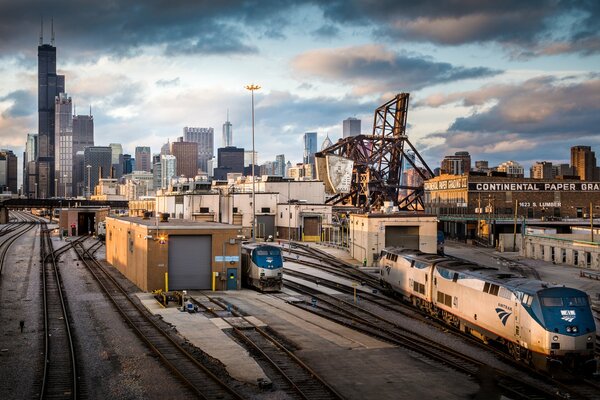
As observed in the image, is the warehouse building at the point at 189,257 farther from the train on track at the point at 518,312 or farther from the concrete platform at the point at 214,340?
the train on track at the point at 518,312

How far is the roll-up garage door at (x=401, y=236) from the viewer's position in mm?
59812

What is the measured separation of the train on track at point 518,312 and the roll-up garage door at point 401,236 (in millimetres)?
26683

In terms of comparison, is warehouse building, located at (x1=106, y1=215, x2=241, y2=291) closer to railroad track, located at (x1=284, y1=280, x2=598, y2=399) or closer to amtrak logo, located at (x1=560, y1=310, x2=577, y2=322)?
railroad track, located at (x1=284, y1=280, x2=598, y2=399)

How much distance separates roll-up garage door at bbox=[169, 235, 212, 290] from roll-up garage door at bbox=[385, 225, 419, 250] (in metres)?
24.3

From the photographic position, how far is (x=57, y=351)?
81.7ft

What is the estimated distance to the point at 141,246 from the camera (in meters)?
41.4

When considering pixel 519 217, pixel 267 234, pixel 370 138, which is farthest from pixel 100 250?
→ pixel 370 138

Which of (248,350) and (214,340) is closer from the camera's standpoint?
(248,350)

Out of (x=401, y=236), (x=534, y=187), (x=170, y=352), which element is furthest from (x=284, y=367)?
(x=534, y=187)

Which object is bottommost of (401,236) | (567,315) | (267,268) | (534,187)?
(267,268)

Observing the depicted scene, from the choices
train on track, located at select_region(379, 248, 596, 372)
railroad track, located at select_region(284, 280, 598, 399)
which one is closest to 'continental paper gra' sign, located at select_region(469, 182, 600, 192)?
railroad track, located at select_region(284, 280, 598, 399)

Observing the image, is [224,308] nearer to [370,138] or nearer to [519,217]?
[519,217]

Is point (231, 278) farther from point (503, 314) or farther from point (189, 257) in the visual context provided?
point (503, 314)

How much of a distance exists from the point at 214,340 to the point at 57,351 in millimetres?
6486
